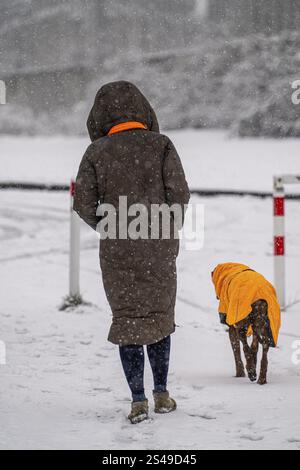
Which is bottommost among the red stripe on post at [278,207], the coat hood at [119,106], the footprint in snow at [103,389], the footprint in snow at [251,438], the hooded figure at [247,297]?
the footprint in snow at [103,389]

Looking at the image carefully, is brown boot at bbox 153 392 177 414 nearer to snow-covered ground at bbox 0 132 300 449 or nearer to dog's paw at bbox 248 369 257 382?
snow-covered ground at bbox 0 132 300 449

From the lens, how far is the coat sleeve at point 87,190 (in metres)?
3.46

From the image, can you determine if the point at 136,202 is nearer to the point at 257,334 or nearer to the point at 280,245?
the point at 257,334

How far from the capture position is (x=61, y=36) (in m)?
25.1

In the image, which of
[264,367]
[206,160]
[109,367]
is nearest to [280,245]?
[109,367]

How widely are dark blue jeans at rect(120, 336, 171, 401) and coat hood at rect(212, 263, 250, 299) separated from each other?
831 mm

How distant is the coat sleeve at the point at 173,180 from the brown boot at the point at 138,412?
95 cm

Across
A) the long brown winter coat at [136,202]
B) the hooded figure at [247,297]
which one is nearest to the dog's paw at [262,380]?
the hooded figure at [247,297]

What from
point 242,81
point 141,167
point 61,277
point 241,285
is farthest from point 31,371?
point 242,81

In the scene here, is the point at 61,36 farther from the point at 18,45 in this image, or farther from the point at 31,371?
the point at 31,371

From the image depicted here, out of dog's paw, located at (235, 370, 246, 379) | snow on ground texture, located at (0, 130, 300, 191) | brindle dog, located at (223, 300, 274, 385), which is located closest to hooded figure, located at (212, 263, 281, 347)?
brindle dog, located at (223, 300, 274, 385)

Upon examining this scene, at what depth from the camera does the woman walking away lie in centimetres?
340

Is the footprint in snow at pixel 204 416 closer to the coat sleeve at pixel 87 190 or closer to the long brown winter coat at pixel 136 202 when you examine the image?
the long brown winter coat at pixel 136 202

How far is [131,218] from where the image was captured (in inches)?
134
